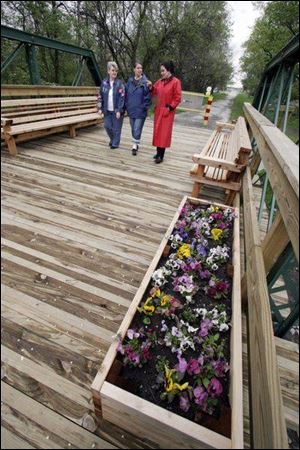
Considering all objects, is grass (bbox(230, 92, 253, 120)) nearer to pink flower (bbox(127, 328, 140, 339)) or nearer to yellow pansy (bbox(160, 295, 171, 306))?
yellow pansy (bbox(160, 295, 171, 306))

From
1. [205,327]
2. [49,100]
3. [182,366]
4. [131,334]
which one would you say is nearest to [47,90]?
[49,100]

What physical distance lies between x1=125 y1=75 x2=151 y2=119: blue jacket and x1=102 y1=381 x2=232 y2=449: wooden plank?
12.5ft

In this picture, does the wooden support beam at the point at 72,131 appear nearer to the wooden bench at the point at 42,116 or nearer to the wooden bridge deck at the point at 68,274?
the wooden bench at the point at 42,116

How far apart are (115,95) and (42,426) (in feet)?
13.3

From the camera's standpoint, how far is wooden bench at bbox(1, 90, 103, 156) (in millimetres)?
3102

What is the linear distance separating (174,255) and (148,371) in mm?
859

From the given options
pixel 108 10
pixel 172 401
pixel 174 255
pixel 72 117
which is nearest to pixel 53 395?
pixel 172 401

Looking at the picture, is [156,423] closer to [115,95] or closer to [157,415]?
[157,415]

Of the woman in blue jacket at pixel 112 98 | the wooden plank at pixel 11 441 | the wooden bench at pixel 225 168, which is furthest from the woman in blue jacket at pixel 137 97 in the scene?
the wooden plank at pixel 11 441

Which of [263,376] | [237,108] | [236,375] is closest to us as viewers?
[263,376]

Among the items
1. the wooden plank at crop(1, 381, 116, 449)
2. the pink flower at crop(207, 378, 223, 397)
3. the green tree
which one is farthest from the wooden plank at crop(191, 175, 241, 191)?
the wooden plank at crop(1, 381, 116, 449)

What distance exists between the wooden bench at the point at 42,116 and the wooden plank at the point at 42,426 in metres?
2.12

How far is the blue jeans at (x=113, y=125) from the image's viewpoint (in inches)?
170

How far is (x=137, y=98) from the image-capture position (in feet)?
13.1
